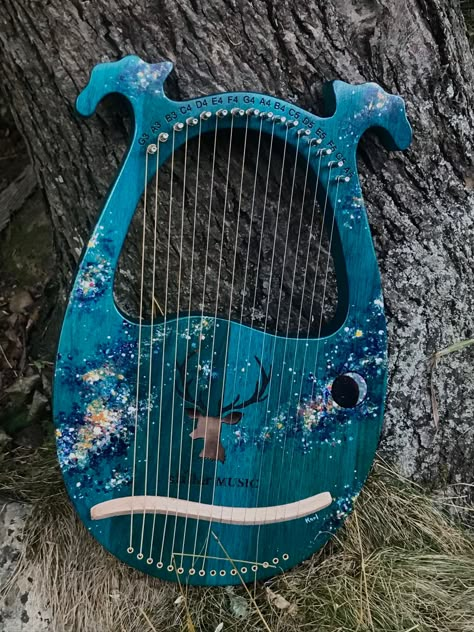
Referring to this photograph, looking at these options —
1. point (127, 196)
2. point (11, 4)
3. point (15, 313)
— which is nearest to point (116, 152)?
point (127, 196)

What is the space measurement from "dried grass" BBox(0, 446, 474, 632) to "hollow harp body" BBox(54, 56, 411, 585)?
0.10 m

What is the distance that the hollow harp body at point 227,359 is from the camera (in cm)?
138

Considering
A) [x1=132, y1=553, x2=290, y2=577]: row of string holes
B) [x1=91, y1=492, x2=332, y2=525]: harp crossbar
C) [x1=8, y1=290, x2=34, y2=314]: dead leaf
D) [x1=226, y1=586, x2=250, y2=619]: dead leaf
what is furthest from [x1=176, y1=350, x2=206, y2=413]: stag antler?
[x1=8, y1=290, x2=34, y2=314]: dead leaf

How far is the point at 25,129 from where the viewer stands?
1.61 meters

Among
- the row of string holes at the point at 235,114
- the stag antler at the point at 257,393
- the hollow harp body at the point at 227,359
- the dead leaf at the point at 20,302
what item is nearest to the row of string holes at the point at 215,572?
the hollow harp body at the point at 227,359

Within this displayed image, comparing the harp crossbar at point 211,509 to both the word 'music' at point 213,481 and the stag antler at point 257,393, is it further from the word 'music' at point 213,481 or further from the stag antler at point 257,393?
the stag antler at point 257,393

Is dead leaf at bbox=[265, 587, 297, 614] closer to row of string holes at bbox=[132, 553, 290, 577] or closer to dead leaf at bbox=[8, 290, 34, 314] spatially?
row of string holes at bbox=[132, 553, 290, 577]

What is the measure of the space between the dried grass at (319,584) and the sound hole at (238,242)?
543 millimetres

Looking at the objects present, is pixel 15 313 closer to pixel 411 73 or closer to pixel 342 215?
pixel 342 215

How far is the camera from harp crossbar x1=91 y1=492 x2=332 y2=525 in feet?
4.71

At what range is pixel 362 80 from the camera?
58.7 inches

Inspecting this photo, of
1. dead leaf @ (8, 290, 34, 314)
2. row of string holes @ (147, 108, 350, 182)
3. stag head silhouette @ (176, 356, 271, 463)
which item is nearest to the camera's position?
row of string holes @ (147, 108, 350, 182)

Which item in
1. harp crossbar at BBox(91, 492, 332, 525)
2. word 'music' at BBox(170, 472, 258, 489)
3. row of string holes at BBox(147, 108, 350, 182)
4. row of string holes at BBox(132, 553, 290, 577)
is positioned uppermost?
row of string holes at BBox(147, 108, 350, 182)

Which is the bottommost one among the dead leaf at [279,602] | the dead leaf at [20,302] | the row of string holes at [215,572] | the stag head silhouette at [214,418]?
the dead leaf at [279,602]
